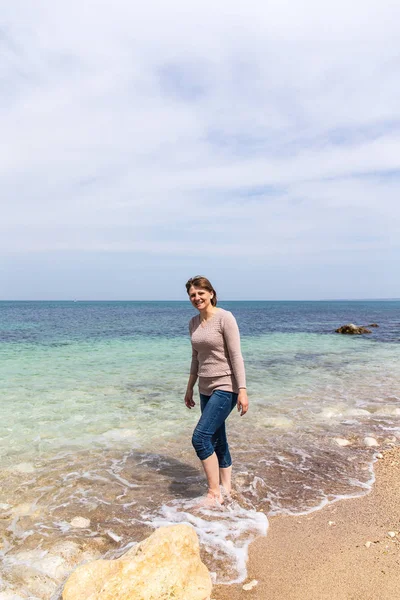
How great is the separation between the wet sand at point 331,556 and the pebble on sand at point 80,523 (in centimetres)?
186

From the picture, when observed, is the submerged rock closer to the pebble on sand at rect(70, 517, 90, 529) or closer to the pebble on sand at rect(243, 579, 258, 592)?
the pebble on sand at rect(243, 579, 258, 592)

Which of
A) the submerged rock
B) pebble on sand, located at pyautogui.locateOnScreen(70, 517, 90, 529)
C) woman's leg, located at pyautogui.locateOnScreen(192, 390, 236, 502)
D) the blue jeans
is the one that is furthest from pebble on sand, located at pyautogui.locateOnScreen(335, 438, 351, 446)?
the submerged rock

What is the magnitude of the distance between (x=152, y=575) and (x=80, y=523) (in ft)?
6.45

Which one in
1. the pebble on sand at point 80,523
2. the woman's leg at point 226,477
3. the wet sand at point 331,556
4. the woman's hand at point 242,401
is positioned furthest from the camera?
the woman's leg at point 226,477

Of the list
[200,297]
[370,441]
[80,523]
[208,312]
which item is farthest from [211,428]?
[370,441]

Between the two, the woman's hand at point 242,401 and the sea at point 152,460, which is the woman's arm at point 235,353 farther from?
the sea at point 152,460

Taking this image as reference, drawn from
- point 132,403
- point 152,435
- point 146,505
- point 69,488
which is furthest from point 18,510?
point 132,403

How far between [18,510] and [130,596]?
8.91ft

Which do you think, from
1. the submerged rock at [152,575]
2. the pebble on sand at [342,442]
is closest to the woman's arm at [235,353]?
the submerged rock at [152,575]

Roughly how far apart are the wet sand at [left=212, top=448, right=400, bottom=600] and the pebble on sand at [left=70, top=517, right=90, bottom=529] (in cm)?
186

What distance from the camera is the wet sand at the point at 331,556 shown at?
350 centimetres

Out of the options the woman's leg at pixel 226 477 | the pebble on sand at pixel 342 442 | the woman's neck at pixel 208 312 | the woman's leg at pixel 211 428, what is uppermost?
the woman's neck at pixel 208 312

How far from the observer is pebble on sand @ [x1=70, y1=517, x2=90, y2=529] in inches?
187

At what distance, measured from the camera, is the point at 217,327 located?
4.75 meters
